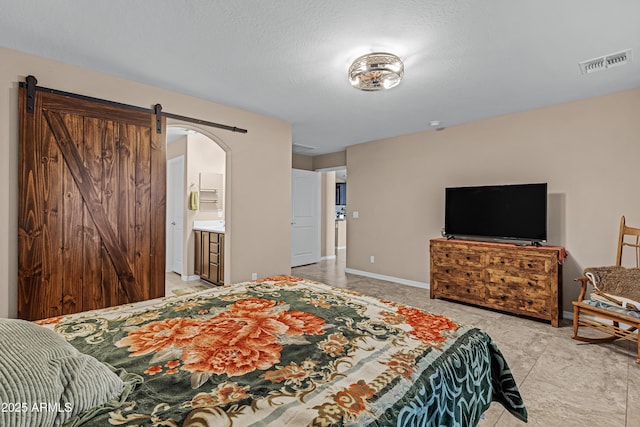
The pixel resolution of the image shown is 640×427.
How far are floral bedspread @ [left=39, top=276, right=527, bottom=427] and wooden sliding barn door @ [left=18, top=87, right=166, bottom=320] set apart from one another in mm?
1504

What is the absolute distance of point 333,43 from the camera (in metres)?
2.27

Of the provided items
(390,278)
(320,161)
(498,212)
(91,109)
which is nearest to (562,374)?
(498,212)

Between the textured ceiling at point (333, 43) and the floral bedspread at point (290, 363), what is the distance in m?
1.84

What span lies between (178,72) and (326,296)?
2.46 m

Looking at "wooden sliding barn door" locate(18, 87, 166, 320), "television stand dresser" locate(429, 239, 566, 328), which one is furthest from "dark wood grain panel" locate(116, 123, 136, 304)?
"television stand dresser" locate(429, 239, 566, 328)

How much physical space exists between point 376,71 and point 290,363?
227cm

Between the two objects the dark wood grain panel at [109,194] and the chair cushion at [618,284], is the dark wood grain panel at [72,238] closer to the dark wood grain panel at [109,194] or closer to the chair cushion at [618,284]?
the dark wood grain panel at [109,194]

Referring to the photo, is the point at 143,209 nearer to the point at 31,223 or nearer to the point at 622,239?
the point at 31,223

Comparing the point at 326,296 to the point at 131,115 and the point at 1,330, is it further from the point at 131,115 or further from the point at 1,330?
the point at 131,115

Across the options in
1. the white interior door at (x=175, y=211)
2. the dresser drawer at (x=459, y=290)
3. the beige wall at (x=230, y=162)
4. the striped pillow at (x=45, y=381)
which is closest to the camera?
the striped pillow at (x=45, y=381)

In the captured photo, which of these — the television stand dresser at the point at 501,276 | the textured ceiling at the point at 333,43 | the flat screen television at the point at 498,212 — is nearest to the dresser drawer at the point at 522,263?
the television stand dresser at the point at 501,276

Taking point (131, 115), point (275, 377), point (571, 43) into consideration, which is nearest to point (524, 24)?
point (571, 43)

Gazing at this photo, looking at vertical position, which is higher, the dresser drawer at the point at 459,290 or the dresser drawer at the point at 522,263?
the dresser drawer at the point at 522,263

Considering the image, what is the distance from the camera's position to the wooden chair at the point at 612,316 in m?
2.48
